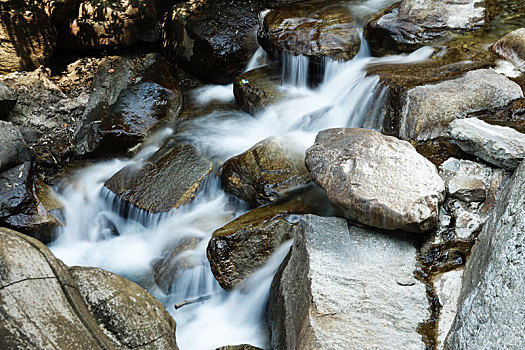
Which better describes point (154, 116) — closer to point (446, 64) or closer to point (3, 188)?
point (3, 188)

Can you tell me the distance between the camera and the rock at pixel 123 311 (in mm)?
2838

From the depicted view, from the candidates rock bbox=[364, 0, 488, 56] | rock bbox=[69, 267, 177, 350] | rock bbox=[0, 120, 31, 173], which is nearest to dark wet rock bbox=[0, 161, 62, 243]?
rock bbox=[0, 120, 31, 173]

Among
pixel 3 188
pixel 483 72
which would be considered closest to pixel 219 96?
pixel 3 188

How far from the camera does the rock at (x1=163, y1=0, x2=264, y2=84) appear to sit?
7617 millimetres

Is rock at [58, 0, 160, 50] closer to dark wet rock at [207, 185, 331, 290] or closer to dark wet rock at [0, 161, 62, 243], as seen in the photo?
dark wet rock at [0, 161, 62, 243]

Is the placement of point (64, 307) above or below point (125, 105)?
above

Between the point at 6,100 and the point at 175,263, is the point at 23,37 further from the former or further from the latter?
the point at 175,263

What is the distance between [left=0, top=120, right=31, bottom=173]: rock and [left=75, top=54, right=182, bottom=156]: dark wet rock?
843mm

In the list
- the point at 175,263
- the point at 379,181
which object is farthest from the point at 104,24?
the point at 379,181

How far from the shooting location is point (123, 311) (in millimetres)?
2877

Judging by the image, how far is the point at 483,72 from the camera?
16.8 feet

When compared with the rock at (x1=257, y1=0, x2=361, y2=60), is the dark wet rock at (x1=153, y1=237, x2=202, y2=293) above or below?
below

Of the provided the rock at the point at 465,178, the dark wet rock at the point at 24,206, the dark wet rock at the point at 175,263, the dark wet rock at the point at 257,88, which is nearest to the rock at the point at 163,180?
the dark wet rock at the point at 175,263

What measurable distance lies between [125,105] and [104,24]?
1879 mm
